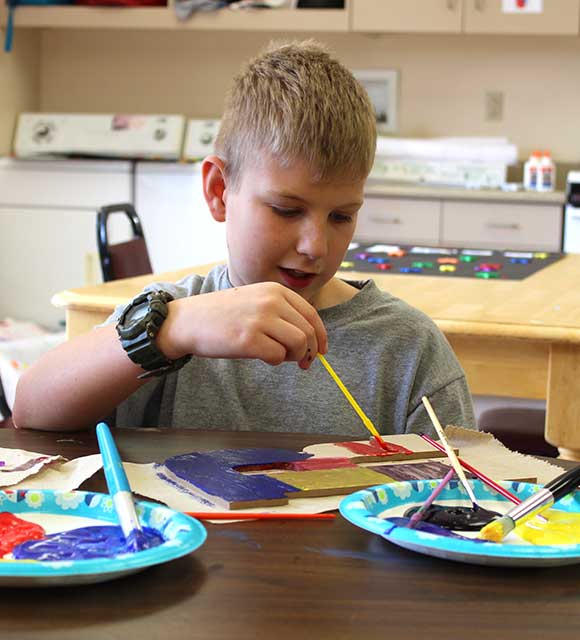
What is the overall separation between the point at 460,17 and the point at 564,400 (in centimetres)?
294

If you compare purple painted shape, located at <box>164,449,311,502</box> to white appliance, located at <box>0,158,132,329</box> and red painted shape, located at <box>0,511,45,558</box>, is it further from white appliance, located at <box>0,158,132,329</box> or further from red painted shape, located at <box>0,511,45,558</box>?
white appliance, located at <box>0,158,132,329</box>

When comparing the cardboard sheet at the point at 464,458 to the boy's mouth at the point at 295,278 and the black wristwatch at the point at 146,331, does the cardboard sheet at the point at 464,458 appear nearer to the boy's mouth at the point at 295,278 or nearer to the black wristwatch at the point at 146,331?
the black wristwatch at the point at 146,331

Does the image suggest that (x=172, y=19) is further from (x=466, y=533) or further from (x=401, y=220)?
(x=466, y=533)

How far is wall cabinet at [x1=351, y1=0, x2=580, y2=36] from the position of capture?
4250 mm

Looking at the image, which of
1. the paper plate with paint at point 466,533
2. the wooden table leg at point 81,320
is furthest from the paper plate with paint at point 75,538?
the wooden table leg at point 81,320

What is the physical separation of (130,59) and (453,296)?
334cm

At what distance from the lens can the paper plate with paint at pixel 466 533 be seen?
2.17ft

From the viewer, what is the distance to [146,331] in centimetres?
98

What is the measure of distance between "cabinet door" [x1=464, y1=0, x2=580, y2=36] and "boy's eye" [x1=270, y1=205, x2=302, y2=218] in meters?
3.41

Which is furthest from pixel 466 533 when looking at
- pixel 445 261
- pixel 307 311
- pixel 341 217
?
pixel 445 261

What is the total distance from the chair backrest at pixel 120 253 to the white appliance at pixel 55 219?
6.03ft

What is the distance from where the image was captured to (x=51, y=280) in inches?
181

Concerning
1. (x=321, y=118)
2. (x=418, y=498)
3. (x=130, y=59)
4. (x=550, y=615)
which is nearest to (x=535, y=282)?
(x=321, y=118)

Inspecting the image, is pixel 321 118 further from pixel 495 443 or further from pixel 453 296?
pixel 453 296
